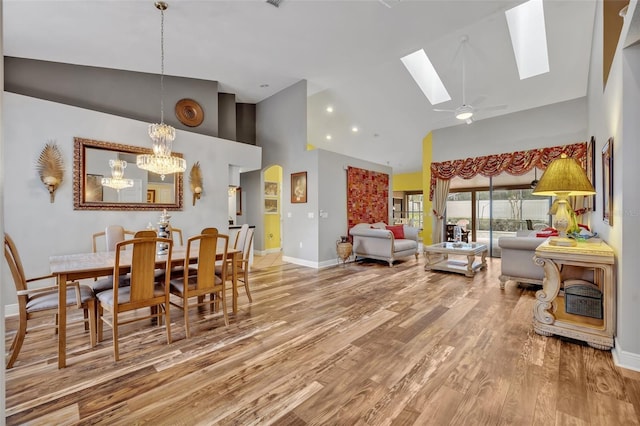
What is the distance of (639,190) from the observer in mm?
1988

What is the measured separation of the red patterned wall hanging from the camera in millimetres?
6664

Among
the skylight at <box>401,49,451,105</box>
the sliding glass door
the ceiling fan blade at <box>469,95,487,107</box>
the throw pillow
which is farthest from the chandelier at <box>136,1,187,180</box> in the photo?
the sliding glass door

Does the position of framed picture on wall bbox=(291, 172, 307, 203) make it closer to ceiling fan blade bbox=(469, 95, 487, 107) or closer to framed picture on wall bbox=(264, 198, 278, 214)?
framed picture on wall bbox=(264, 198, 278, 214)

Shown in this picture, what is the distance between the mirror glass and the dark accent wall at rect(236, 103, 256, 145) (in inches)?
106

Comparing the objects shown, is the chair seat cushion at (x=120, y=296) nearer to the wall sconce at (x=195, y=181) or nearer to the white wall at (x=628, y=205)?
the wall sconce at (x=195, y=181)

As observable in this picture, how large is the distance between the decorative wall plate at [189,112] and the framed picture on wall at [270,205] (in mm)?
2824

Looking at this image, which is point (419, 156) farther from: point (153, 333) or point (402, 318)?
point (153, 333)

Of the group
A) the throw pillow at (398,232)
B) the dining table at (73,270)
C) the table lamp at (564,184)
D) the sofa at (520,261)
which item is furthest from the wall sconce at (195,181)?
the sofa at (520,261)

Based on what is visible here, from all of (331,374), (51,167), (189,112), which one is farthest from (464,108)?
(51,167)

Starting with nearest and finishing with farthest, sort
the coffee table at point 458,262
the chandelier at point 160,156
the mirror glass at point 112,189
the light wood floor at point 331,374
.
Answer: the light wood floor at point 331,374
the chandelier at point 160,156
the mirror glass at point 112,189
the coffee table at point 458,262

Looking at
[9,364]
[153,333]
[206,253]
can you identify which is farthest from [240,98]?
[9,364]

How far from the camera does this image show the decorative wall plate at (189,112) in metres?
5.30

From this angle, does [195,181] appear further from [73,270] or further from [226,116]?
[73,270]

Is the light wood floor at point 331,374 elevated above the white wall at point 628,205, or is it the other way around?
the white wall at point 628,205
